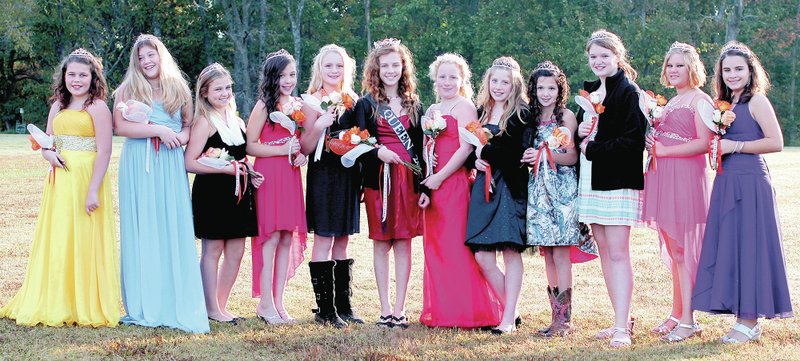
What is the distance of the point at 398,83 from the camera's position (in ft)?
22.7

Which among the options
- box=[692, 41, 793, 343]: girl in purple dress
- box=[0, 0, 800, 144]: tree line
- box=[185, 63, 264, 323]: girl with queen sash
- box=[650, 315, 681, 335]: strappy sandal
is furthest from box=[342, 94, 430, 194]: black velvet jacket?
box=[0, 0, 800, 144]: tree line

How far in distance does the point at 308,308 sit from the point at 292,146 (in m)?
1.54

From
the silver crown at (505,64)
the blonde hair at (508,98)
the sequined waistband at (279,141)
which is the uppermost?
the silver crown at (505,64)

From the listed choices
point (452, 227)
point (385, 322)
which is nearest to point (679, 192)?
point (452, 227)

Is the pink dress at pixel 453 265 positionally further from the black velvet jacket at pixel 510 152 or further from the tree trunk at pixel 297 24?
the tree trunk at pixel 297 24

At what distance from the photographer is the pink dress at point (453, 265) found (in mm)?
6785

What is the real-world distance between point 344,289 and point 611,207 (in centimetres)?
210

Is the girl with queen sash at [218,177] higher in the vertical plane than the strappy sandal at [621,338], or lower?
higher

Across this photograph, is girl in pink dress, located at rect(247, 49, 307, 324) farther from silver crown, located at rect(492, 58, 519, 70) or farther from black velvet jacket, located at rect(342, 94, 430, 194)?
silver crown, located at rect(492, 58, 519, 70)

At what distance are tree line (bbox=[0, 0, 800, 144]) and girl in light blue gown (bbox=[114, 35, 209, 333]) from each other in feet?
114

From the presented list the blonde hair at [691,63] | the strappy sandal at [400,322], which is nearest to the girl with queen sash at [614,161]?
the blonde hair at [691,63]

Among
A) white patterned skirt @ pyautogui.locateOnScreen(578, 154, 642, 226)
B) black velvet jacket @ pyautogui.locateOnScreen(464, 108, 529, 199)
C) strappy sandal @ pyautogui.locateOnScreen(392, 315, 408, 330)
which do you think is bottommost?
strappy sandal @ pyautogui.locateOnScreen(392, 315, 408, 330)

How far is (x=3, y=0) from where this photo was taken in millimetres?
43656

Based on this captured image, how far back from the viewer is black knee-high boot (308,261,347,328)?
6.96 metres
